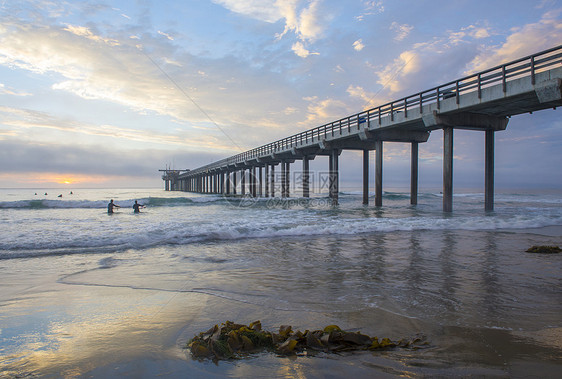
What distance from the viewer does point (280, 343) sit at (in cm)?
274

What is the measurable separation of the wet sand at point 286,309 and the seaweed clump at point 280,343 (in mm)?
94

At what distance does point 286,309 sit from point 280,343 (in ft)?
3.53

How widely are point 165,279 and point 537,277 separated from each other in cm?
618

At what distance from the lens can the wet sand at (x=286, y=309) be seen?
8.00 ft

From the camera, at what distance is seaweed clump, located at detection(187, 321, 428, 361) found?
262 centimetres

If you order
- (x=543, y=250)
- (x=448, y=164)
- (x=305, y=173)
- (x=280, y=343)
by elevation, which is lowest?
(x=543, y=250)

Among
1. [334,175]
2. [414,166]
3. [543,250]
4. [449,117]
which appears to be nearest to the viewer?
[543,250]

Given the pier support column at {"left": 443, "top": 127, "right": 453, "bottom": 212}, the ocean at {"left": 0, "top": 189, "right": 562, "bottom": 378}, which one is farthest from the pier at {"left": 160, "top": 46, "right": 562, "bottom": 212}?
the ocean at {"left": 0, "top": 189, "right": 562, "bottom": 378}

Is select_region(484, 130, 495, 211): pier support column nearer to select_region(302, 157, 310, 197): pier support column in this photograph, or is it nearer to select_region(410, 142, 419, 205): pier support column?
select_region(410, 142, 419, 205): pier support column

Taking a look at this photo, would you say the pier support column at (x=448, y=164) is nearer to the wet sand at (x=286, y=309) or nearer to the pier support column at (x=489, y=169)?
the pier support column at (x=489, y=169)

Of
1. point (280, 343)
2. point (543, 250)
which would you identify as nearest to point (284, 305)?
point (280, 343)

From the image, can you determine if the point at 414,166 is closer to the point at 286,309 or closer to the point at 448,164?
the point at 448,164

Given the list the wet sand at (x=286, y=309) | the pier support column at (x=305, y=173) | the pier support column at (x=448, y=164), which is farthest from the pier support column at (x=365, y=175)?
the wet sand at (x=286, y=309)

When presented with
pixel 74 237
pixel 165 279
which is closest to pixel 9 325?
pixel 165 279
